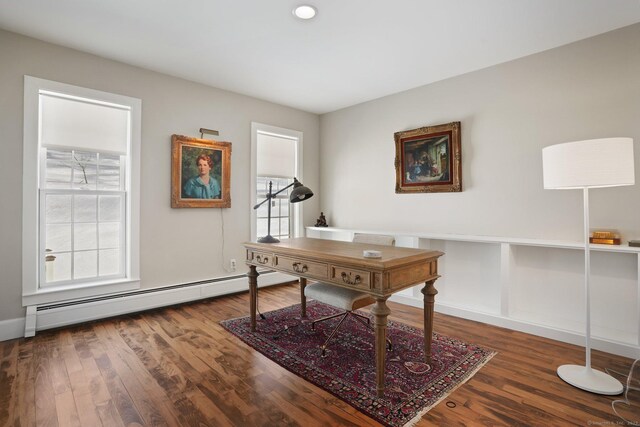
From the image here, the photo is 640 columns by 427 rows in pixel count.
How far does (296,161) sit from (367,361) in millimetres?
3497

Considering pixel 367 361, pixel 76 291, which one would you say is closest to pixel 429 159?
pixel 367 361

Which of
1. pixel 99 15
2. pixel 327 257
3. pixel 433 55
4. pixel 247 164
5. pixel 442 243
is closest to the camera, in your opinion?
pixel 327 257

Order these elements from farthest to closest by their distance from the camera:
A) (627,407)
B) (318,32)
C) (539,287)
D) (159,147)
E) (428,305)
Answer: (159,147), (539,287), (318,32), (428,305), (627,407)

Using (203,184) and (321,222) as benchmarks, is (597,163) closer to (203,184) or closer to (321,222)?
(321,222)

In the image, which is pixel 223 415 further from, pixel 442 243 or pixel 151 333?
pixel 442 243

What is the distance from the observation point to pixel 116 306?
11.2ft

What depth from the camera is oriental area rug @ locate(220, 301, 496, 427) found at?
1953mm

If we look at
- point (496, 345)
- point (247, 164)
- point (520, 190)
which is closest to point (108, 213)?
point (247, 164)

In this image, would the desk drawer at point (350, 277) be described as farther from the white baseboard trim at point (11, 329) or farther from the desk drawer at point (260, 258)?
the white baseboard trim at point (11, 329)

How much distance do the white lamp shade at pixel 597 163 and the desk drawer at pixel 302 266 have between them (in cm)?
180

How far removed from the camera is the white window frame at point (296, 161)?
15.0 ft

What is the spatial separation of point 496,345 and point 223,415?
90.5 inches

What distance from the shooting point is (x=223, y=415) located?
6.06 ft

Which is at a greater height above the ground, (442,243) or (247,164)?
(247,164)
